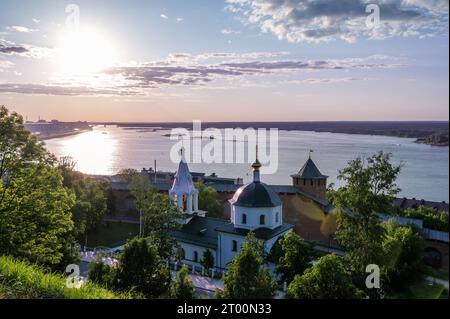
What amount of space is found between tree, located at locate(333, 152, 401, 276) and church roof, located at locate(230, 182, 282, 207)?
5.60m

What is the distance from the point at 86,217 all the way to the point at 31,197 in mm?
11324

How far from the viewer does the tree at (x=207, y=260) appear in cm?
1680

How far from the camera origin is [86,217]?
70.0ft

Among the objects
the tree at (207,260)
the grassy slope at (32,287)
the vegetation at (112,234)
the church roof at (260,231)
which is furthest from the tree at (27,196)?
the vegetation at (112,234)

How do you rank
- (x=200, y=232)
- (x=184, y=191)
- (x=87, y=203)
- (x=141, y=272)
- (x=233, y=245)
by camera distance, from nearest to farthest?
(x=141, y=272)
(x=233, y=245)
(x=200, y=232)
(x=87, y=203)
(x=184, y=191)

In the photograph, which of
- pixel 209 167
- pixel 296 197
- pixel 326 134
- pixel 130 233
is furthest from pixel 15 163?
pixel 326 134

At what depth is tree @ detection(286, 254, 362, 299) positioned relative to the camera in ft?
27.8

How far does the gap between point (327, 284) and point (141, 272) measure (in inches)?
192

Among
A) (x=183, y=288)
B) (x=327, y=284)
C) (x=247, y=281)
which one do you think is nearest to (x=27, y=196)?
(x=183, y=288)

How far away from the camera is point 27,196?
1036 centimetres

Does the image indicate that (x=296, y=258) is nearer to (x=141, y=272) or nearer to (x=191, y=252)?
(x=141, y=272)

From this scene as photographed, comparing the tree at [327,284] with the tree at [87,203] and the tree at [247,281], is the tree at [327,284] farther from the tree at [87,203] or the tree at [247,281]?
the tree at [87,203]

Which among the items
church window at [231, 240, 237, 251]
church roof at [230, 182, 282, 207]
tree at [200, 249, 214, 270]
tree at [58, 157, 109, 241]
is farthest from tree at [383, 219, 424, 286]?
tree at [58, 157, 109, 241]
